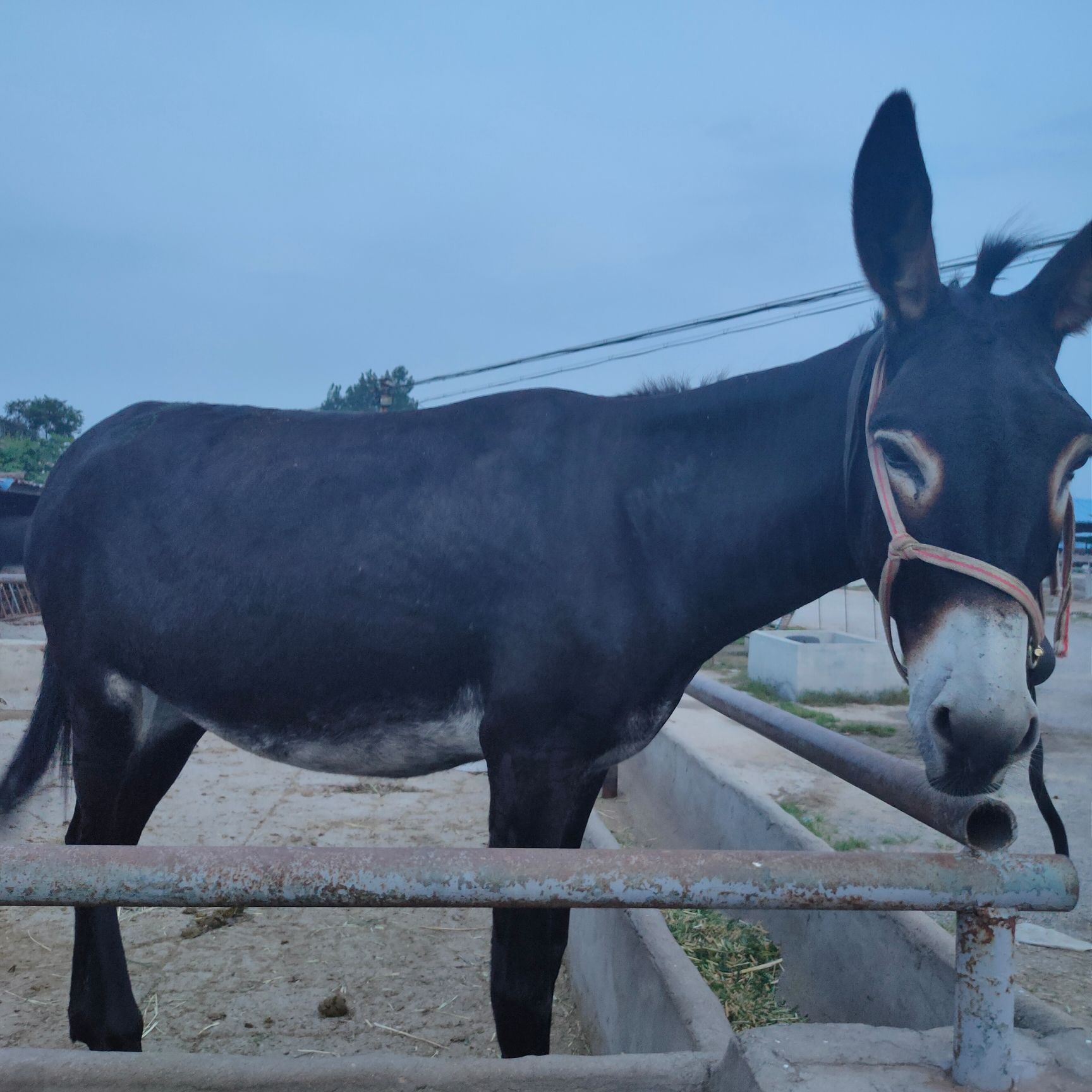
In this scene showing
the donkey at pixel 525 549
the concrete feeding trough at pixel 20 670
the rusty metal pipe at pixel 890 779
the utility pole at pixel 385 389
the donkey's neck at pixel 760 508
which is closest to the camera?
the rusty metal pipe at pixel 890 779

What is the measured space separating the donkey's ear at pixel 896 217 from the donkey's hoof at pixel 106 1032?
9.20 feet

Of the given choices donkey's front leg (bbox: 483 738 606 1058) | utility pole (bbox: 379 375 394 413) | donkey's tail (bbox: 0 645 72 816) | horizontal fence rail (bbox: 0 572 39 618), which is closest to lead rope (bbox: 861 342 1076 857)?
donkey's front leg (bbox: 483 738 606 1058)

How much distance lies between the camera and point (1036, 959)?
3.42m

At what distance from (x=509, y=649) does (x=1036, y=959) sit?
2879mm

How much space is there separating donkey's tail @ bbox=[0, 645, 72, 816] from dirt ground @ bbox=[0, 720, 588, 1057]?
12 centimetres

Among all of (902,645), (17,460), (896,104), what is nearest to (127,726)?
(902,645)

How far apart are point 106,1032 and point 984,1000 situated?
2.36 m

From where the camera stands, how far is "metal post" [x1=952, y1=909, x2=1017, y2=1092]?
1266 mm

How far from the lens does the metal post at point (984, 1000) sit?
1.27m

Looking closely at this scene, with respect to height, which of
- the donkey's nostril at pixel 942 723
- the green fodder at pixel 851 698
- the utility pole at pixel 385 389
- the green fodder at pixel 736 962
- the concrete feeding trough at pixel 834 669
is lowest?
the green fodder at pixel 851 698

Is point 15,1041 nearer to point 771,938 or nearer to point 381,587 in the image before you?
point 381,587

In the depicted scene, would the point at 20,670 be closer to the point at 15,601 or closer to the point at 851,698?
the point at 851,698

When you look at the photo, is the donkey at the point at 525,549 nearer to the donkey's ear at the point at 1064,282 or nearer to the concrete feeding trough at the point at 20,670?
the donkey's ear at the point at 1064,282

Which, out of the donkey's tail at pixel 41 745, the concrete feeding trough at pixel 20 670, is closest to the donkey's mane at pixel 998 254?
the donkey's tail at pixel 41 745
